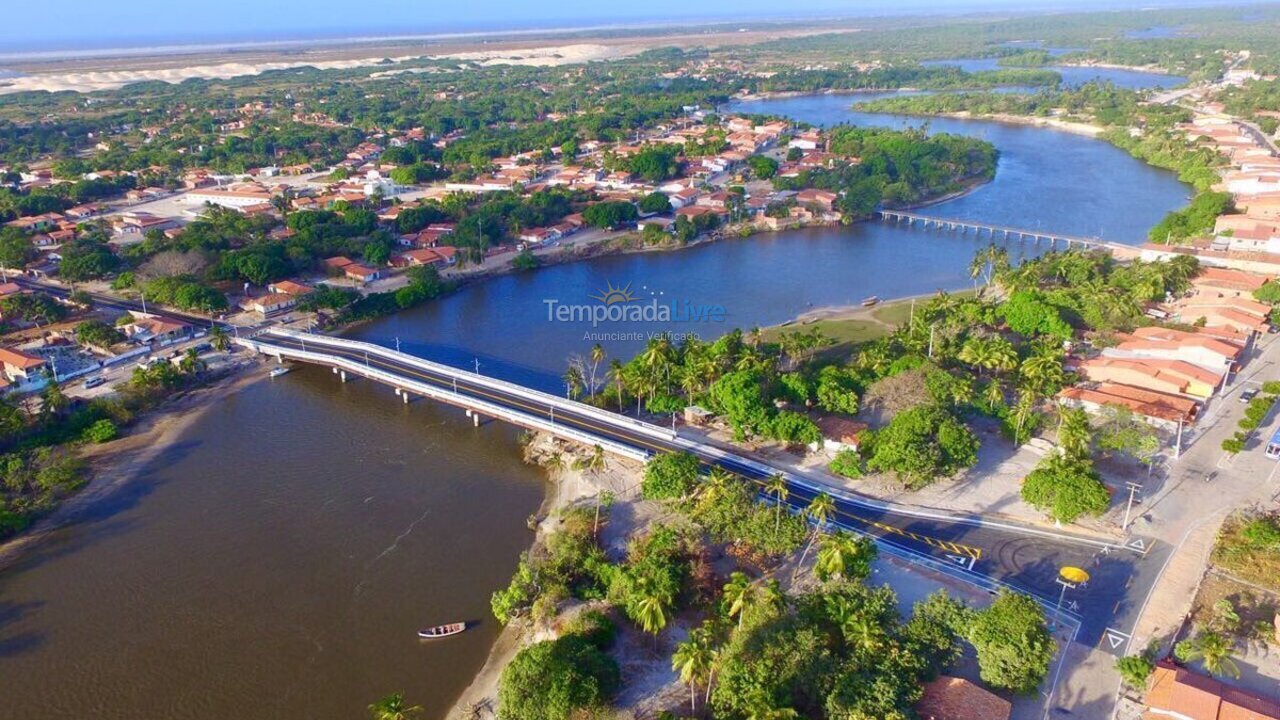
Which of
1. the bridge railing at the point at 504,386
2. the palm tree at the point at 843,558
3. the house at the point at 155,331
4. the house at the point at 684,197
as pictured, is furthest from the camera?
the house at the point at 684,197

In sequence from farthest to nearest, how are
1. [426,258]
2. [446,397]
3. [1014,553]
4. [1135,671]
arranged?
1. [426,258]
2. [446,397]
3. [1014,553]
4. [1135,671]

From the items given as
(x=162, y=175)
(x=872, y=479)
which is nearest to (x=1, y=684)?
(x=872, y=479)

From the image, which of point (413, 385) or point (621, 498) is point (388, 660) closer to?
point (621, 498)

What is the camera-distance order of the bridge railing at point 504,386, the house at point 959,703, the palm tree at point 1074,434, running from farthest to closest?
the bridge railing at point 504,386
the palm tree at point 1074,434
the house at point 959,703

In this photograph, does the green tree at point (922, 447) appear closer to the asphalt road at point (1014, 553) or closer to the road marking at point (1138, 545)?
the asphalt road at point (1014, 553)

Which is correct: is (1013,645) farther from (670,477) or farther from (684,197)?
(684,197)

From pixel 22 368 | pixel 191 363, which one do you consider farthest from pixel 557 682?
pixel 22 368

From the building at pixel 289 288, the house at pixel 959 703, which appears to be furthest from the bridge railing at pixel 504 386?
the house at pixel 959 703
